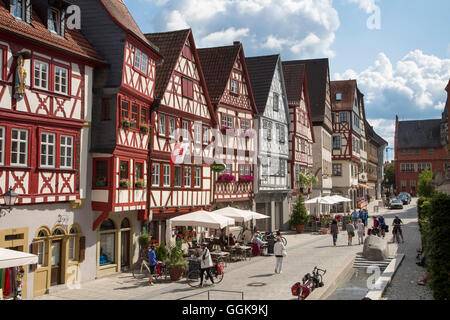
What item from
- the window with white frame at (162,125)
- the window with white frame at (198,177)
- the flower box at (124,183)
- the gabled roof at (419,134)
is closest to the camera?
the flower box at (124,183)

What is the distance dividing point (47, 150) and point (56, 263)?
418 centimetres

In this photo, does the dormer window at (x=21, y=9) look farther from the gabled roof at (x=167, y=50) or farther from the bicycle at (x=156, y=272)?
the bicycle at (x=156, y=272)

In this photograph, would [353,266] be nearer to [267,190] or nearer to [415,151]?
[267,190]

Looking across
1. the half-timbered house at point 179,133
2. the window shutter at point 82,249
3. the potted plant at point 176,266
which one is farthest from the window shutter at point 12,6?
the potted plant at point 176,266

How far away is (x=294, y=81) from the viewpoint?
144ft

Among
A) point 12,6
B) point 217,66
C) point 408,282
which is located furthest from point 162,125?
point 408,282

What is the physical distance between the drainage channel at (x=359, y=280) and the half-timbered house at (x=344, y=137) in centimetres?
3691

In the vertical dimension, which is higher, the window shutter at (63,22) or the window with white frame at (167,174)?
the window shutter at (63,22)

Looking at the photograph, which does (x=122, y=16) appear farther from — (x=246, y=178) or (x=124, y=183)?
(x=246, y=178)

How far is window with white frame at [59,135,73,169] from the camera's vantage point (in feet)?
56.6

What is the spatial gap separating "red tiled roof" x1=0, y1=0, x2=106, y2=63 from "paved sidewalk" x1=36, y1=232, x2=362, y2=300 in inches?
340

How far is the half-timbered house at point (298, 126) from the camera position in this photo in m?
41.5

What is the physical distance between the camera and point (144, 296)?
15852 mm
